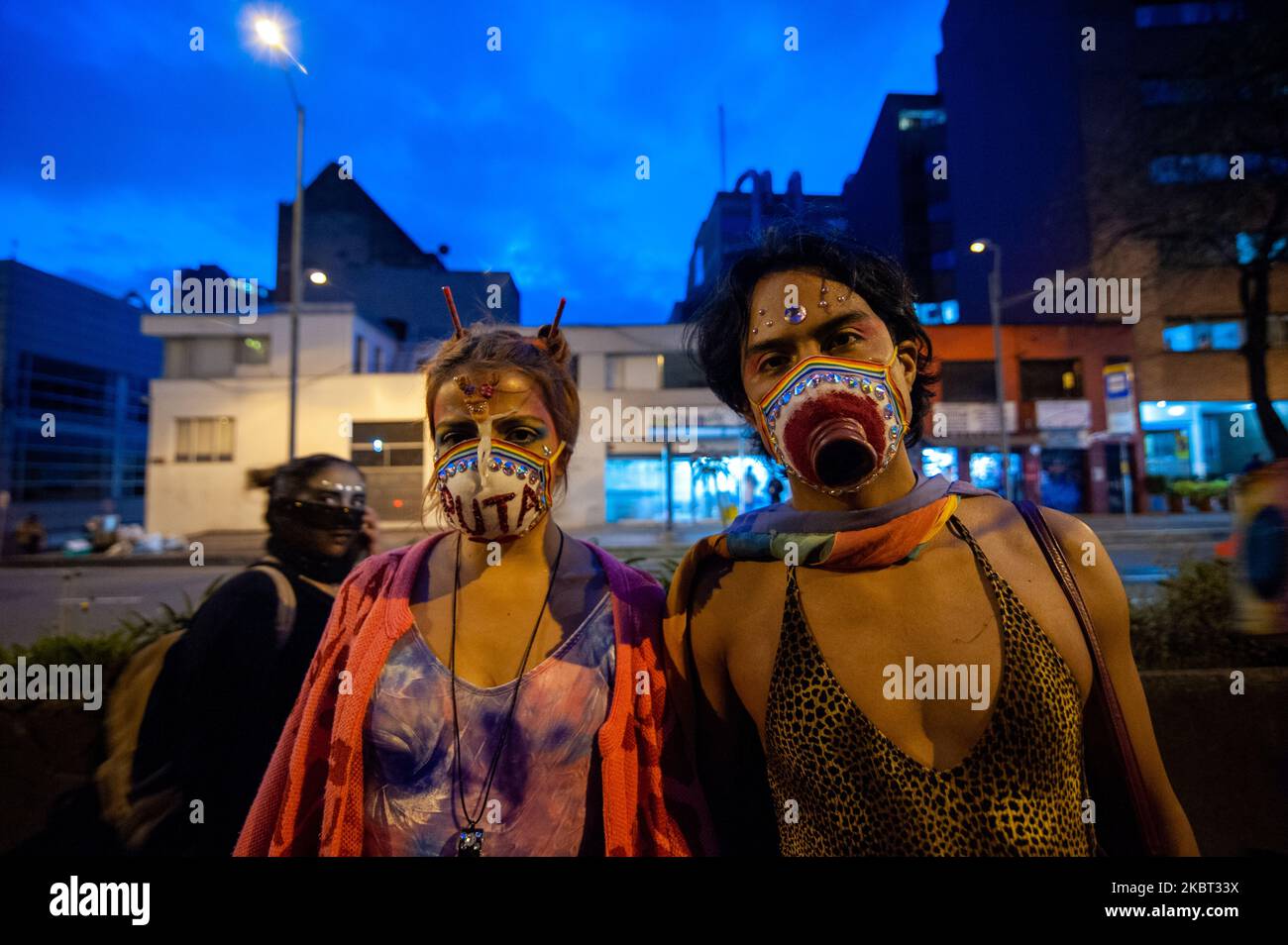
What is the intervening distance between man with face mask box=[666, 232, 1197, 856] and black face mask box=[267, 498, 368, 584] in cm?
155

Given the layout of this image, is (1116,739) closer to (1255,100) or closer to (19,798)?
(19,798)

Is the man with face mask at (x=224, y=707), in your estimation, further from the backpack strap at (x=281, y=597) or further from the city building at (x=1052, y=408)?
the city building at (x=1052, y=408)

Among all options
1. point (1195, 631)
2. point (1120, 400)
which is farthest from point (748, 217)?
point (1120, 400)

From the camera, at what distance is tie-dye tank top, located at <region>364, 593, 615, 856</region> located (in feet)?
4.15

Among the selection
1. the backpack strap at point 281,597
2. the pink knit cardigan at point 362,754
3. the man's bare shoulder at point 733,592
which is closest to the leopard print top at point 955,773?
the man's bare shoulder at point 733,592

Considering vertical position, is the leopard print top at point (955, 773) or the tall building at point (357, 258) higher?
the tall building at point (357, 258)

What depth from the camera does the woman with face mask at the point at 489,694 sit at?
4.15 feet

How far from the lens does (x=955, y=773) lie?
44.3 inches

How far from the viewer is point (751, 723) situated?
1.38 metres

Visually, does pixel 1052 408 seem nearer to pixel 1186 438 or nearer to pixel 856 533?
pixel 1186 438

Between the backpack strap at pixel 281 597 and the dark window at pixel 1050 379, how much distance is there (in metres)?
14.9

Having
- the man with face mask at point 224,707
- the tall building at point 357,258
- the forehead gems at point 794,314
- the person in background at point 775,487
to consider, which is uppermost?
the tall building at point 357,258

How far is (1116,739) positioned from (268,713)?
8.64ft
